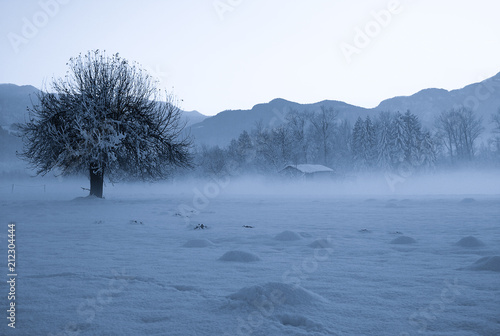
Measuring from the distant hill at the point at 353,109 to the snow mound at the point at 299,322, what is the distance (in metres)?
136

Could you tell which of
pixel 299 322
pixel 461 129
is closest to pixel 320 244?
pixel 299 322

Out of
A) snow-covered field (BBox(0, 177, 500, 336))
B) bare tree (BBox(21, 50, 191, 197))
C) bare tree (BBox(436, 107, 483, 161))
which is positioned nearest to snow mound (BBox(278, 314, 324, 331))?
snow-covered field (BBox(0, 177, 500, 336))

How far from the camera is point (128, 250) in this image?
171 inches

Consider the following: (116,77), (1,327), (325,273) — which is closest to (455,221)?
(325,273)

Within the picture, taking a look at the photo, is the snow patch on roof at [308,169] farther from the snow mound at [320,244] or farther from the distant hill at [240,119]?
the distant hill at [240,119]

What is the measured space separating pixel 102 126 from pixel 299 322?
15.1 metres

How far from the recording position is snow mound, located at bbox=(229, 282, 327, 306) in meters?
2.17

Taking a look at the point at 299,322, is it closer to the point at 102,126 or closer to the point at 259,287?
the point at 259,287

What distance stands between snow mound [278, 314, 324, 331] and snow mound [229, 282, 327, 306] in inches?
7.6

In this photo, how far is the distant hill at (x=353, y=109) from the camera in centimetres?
14688

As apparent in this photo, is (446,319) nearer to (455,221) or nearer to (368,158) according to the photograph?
(455,221)

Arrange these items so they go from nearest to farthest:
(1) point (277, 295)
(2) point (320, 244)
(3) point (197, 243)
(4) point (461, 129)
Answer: (1) point (277, 295) < (2) point (320, 244) < (3) point (197, 243) < (4) point (461, 129)

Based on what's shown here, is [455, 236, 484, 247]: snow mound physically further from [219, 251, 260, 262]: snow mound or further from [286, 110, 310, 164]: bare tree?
[286, 110, 310, 164]: bare tree

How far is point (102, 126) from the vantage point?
1503 centimetres
